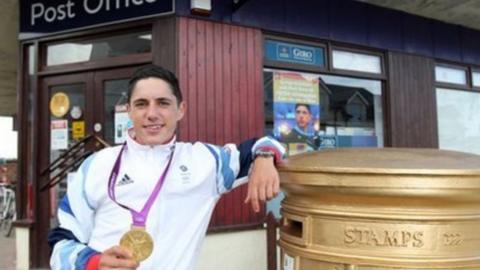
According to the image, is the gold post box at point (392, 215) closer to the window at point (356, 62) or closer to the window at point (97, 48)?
the window at point (97, 48)

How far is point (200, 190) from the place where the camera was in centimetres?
192

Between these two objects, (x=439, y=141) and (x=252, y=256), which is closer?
(x=252, y=256)

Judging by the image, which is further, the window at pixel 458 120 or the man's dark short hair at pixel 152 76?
the window at pixel 458 120

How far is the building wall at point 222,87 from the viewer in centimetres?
479

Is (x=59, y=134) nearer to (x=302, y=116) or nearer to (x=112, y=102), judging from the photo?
(x=112, y=102)

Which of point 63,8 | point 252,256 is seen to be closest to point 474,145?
point 252,256

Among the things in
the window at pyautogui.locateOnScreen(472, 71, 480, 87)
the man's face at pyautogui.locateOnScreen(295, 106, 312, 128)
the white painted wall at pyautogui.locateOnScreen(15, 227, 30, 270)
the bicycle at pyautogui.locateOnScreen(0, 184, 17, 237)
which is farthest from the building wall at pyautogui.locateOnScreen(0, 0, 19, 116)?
the window at pyautogui.locateOnScreen(472, 71, 480, 87)

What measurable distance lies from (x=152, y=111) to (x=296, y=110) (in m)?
3.98

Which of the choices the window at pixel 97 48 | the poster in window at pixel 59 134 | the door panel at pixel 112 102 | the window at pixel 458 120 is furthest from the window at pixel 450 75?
the poster in window at pixel 59 134

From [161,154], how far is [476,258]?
1106mm

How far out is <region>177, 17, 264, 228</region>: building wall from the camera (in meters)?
4.79

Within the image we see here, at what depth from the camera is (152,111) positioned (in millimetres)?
1821

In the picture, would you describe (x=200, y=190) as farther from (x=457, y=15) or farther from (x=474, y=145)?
(x=474, y=145)

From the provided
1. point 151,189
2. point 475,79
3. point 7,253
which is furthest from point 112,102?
point 475,79
